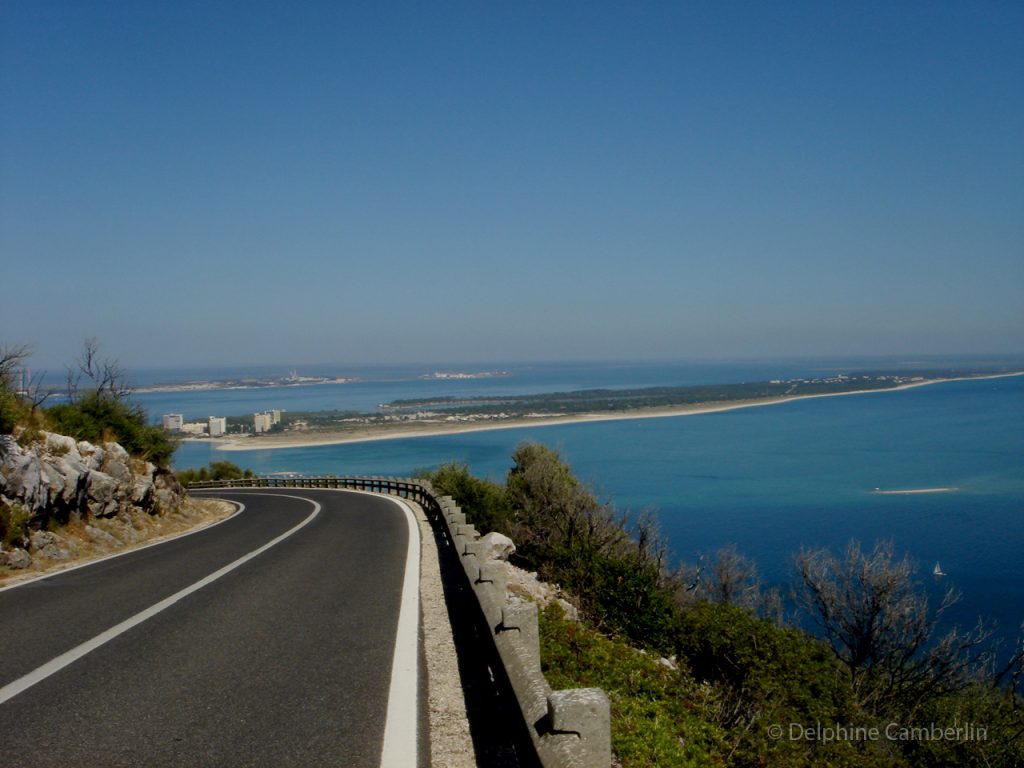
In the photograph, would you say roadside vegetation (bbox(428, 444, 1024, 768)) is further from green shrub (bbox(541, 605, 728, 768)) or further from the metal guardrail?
the metal guardrail

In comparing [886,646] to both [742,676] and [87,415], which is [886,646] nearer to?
[742,676]

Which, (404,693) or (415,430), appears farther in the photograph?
(415,430)

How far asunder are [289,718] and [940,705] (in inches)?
553

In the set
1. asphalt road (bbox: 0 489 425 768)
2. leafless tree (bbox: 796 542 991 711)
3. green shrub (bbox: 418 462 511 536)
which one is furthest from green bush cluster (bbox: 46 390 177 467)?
leafless tree (bbox: 796 542 991 711)

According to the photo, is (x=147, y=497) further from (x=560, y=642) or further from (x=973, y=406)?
(x=973, y=406)

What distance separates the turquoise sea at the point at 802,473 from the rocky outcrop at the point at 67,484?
1319 inches

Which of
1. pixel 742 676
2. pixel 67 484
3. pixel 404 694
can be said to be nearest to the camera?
pixel 404 694

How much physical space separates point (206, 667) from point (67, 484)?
12.0m

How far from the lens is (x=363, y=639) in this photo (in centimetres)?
679

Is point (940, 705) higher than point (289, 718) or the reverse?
the reverse

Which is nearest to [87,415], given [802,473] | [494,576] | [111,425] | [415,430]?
[111,425]

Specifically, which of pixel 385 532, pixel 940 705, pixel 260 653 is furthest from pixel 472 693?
pixel 940 705

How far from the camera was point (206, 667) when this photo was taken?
5.85 metres

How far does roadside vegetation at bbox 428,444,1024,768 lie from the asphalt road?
1.58m
